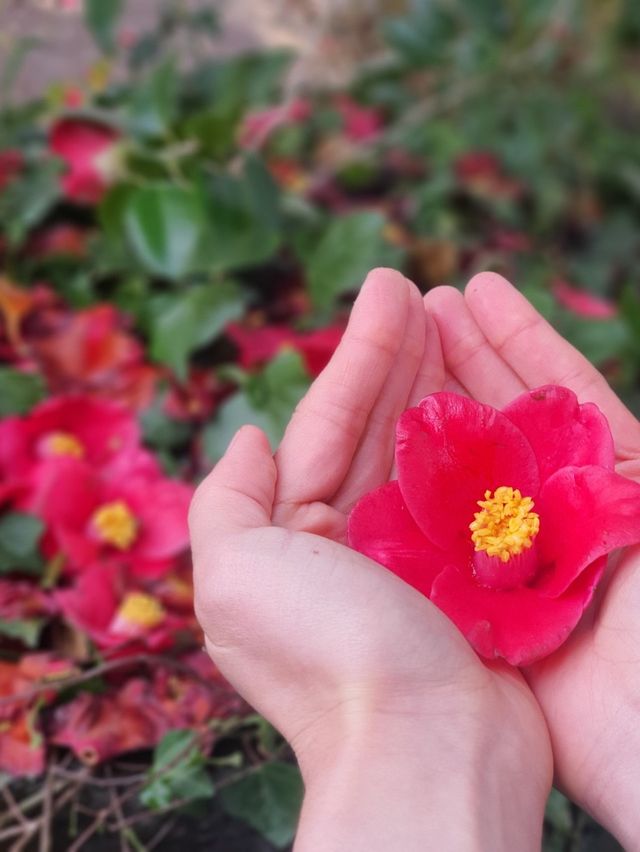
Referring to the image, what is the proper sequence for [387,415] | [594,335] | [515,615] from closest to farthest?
[515,615] < [387,415] < [594,335]

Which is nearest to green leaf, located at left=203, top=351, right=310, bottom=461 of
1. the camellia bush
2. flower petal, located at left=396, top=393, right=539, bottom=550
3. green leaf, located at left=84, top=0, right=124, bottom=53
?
the camellia bush

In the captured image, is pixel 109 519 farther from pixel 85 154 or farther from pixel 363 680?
pixel 85 154

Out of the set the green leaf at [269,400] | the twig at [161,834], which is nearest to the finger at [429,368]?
the green leaf at [269,400]

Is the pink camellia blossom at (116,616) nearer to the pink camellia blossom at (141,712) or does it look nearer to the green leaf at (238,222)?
the pink camellia blossom at (141,712)

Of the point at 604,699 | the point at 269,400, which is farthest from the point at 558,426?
the point at 269,400

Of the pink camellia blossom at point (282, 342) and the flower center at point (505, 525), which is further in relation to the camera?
the pink camellia blossom at point (282, 342)

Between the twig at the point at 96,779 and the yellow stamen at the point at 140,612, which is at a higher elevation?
the yellow stamen at the point at 140,612

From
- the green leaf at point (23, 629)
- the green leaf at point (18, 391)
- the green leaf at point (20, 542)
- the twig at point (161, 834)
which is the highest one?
the green leaf at point (18, 391)
